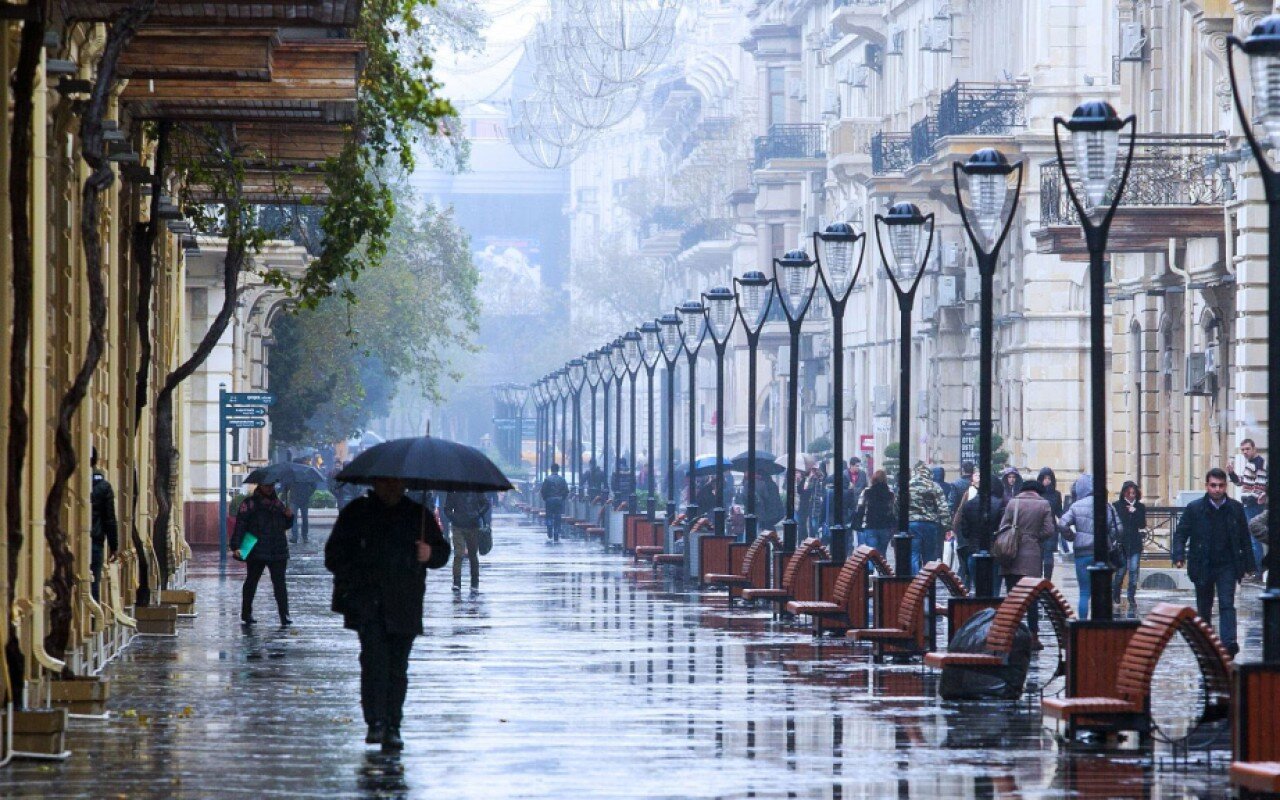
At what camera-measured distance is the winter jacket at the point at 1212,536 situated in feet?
74.6

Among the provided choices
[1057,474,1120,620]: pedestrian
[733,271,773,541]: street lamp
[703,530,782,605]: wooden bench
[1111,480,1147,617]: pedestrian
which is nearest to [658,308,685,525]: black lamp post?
[733,271,773,541]: street lamp

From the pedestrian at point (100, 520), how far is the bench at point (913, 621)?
5.78 m

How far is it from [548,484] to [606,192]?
108m

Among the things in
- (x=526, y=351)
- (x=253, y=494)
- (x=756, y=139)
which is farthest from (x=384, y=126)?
(x=526, y=351)

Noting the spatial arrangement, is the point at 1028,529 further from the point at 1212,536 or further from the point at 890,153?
the point at 890,153

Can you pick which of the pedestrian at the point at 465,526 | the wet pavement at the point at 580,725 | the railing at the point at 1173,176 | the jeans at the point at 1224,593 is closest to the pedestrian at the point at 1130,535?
the wet pavement at the point at 580,725

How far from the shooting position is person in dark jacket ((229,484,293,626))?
25141mm

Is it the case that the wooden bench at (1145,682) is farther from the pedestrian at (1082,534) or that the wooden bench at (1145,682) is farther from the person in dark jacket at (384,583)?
the pedestrian at (1082,534)

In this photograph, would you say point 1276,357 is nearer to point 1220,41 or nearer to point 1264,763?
point 1264,763

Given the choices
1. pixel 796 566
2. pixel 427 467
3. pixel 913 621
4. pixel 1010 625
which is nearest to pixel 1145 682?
pixel 1010 625

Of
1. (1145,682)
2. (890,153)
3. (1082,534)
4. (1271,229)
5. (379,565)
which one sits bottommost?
(1145,682)

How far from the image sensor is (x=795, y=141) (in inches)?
3103

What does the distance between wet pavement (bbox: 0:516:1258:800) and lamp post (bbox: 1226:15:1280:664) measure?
893 millimetres

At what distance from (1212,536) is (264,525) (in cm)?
860
